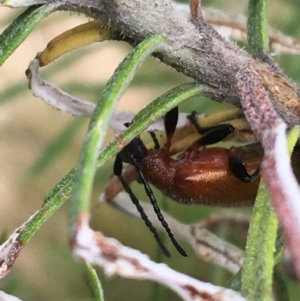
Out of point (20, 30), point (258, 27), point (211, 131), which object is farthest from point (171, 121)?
point (20, 30)

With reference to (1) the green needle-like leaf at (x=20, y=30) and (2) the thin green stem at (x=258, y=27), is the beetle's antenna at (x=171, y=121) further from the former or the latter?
(1) the green needle-like leaf at (x=20, y=30)

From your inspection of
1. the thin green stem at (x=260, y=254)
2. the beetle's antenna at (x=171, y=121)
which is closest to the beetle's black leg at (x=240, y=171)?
the beetle's antenna at (x=171, y=121)

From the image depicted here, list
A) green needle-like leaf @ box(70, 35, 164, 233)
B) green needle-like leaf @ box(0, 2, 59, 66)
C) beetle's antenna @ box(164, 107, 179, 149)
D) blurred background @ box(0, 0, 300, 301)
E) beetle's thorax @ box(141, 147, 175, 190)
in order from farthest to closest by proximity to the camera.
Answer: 1. blurred background @ box(0, 0, 300, 301)
2. beetle's thorax @ box(141, 147, 175, 190)
3. beetle's antenna @ box(164, 107, 179, 149)
4. green needle-like leaf @ box(0, 2, 59, 66)
5. green needle-like leaf @ box(70, 35, 164, 233)

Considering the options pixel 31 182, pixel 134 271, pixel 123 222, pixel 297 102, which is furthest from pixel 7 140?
pixel 134 271

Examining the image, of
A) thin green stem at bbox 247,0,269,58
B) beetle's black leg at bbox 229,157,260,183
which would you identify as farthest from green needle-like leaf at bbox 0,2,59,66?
beetle's black leg at bbox 229,157,260,183

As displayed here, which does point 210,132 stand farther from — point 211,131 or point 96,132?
point 96,132

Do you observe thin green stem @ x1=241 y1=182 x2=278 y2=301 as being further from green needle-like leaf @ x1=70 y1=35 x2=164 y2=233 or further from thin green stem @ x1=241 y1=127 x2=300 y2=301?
green needle-like leaf @ x1=70 y1=35 x2=164 y2=233
